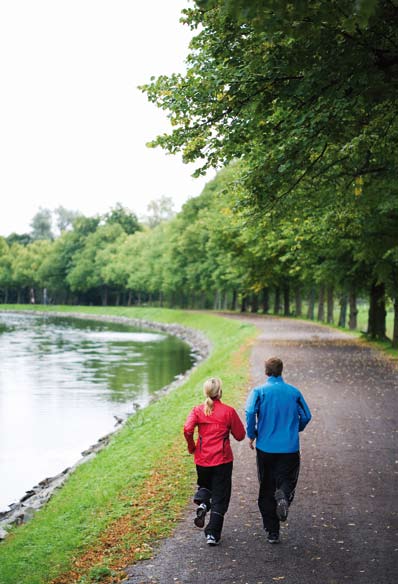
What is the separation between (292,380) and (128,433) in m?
5.91

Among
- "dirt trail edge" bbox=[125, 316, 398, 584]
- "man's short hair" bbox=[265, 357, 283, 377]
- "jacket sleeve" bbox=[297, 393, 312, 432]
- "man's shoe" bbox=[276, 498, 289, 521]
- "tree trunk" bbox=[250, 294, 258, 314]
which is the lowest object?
"dirt trail edge" bbox=[125, 316, 398, 584]

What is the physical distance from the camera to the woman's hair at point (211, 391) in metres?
7.45

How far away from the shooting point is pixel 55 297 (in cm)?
13375

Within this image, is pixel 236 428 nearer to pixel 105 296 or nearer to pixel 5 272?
pixel 105 296

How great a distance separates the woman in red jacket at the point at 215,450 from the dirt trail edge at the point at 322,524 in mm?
343

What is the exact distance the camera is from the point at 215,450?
24.7ft

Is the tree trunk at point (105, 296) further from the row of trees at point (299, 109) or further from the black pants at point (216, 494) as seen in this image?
the black pants at point (216, 494)

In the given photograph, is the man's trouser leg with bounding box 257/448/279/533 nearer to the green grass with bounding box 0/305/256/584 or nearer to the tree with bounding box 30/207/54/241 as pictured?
the green grass with bounding box 0/305/256/584

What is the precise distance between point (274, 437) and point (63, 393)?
20.1 m

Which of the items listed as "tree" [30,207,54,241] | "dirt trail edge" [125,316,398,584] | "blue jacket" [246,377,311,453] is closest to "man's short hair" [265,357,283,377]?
"blue jacket" [246,377,311,453]

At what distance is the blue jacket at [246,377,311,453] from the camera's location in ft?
24.8

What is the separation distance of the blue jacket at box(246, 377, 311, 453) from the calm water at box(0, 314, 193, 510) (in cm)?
820

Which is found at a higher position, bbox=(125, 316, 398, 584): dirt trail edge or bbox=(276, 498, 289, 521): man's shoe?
bbox=(276, 498, 289, 521): man's shoe

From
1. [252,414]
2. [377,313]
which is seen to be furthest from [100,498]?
[377,313]
